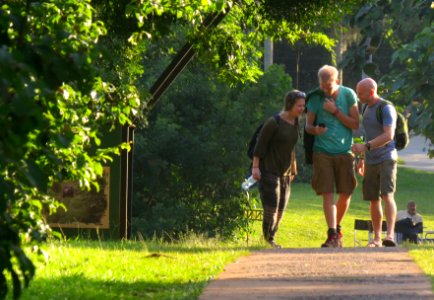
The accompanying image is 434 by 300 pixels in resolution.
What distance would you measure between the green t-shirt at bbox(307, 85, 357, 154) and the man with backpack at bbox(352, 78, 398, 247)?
15 centimetres

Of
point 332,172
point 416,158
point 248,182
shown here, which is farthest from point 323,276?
point 416,158

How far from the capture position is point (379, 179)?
13.3 m

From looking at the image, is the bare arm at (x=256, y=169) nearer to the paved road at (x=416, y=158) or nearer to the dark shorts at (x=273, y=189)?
the dark shorts at (x=273, y=189)

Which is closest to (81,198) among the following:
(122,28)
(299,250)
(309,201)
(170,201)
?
(122,28)

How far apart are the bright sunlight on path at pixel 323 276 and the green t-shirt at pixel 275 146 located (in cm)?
170

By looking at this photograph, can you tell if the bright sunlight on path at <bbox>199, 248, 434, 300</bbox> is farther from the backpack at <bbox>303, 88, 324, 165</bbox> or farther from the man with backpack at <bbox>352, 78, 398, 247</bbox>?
the backpack at <bbox>303, 88, 324, 165</bbox>

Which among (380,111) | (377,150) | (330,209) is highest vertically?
(380,111)

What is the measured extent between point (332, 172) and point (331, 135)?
0.40 meters

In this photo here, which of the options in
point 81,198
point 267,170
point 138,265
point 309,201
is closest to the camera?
point 138,265

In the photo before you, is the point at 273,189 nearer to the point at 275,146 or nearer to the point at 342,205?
the point at 275,146

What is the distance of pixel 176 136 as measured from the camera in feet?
91.2

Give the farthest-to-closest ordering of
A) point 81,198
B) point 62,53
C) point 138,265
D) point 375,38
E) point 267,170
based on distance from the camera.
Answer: point 375,38
point 81,198
point 267,170
point 138,265
point 62,53

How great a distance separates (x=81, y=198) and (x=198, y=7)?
17.1 ft

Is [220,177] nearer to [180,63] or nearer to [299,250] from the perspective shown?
[180,63]
